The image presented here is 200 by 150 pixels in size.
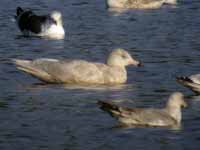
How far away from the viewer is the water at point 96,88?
14.4m

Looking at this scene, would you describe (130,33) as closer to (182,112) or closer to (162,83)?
(162,83)

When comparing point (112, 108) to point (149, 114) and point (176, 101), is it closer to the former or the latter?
point (149, 114)

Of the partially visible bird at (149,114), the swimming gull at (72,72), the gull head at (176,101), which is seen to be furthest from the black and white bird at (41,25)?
the partially visible bird at (149,114)

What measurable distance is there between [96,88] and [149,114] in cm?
358

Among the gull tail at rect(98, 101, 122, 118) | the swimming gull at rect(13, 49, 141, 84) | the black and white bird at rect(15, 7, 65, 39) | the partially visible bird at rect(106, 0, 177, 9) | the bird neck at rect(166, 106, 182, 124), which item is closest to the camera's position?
the gull tail at rect(98, 101, 122, 118)

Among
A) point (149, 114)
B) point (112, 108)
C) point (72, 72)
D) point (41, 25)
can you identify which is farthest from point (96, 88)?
point (41, 25)

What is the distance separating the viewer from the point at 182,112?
53.0ft

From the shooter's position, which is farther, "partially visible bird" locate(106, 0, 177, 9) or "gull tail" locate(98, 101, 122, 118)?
"partially visible bird" locate(106, 0, 177, 9)

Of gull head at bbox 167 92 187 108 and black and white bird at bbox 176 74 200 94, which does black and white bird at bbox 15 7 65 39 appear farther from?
gull head at bbox 167 92 187 108

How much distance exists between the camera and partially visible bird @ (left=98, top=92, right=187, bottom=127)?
14.6 m

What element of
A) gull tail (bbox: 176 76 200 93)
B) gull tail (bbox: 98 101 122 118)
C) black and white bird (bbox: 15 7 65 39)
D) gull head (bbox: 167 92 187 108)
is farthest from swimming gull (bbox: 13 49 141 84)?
black and white bird (bbox: 15 7 65 39)

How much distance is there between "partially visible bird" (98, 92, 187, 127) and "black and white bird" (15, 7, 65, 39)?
10.8m

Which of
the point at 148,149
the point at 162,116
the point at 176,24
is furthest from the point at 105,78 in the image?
the point at 176,24

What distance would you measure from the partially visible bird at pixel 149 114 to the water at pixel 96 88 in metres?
0.13
